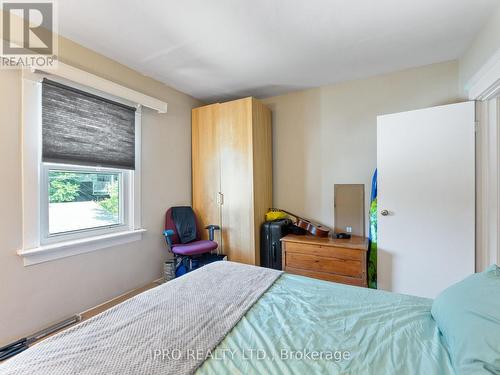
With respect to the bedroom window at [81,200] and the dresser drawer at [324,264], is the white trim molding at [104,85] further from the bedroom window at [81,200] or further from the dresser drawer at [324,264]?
the dresser drawer at [324,264]

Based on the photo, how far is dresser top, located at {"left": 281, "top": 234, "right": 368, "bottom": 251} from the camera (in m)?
2.38

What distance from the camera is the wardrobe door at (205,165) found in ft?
10.4

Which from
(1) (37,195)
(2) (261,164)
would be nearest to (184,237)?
(2) (261,164)

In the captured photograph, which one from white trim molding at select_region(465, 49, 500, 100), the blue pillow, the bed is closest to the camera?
the blue pillow

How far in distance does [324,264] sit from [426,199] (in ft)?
3.77

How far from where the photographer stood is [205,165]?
3.25 metres

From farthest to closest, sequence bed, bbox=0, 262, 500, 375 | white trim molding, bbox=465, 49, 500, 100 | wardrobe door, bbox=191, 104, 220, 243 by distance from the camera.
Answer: wardrobe door, bbox=191, 104, 220, 243 → white trim molding, bbox=465, 49, 500, 100 → bed, bbox=0, 262, 500, 375

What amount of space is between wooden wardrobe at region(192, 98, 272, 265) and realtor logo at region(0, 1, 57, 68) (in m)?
1.68

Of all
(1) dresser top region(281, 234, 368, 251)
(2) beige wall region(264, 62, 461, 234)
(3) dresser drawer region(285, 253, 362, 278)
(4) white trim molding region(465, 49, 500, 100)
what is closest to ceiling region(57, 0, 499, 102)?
(2) beige wall region(264, 62, 461, 234)

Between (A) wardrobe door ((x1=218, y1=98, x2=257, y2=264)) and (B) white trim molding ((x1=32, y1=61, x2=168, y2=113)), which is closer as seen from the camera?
(B) white trim molding ((x1=32, y1=61, x2=168, y2=113))

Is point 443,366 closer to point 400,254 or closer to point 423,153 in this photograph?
point 400,254

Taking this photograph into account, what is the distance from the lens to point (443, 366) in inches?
31.3

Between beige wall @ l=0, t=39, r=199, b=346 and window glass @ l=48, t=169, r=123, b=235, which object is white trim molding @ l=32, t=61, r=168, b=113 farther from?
window glass @ l=48, t=169, r=123, b=235

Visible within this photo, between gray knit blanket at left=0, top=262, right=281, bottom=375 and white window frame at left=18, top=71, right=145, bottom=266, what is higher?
white window frame at left=18, top=71, right=145, bottom=266
